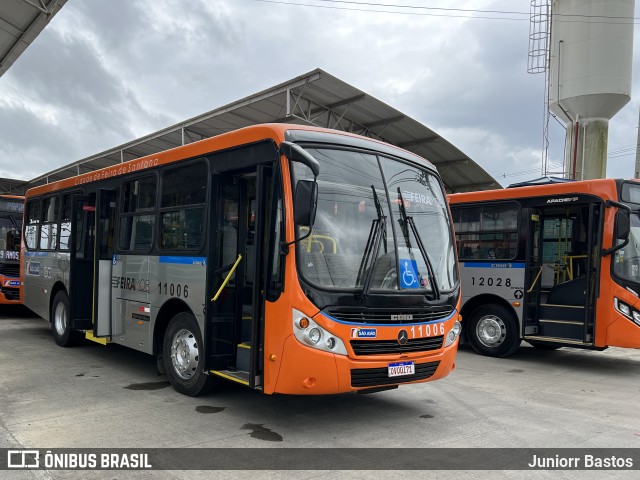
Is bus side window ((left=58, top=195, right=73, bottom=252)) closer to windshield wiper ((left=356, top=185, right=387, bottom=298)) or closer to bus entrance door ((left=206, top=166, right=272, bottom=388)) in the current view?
bus entrance door ((left=206, top=166, right=272, bottom=388))

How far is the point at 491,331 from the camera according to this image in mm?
10164

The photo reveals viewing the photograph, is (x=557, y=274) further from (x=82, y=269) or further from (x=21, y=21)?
(x=21, y=21)

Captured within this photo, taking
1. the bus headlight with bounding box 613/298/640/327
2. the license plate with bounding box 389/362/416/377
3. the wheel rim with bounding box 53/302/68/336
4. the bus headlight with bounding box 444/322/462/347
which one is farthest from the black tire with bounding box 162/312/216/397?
the bus headlight with bounding box 613/298/640/327

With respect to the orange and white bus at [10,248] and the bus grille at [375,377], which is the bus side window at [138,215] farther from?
the orange and white bus at [10,248]

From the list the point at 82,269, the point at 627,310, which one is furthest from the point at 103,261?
the point at 627,310

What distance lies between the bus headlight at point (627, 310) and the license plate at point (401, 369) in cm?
470

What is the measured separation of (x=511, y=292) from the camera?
980 cm

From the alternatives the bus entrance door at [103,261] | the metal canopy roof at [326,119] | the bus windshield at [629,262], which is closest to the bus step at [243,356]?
the bus entrance door at [103,261]

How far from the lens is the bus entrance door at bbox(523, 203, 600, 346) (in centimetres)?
928

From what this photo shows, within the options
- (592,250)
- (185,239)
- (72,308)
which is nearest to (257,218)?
(185,239)

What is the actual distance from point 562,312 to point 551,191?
211 cm

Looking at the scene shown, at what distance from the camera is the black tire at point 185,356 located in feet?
19.9

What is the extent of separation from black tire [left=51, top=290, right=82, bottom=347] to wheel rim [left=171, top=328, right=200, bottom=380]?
3.36m

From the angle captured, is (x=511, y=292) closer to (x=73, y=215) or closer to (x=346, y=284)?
(x=346, y=284)
